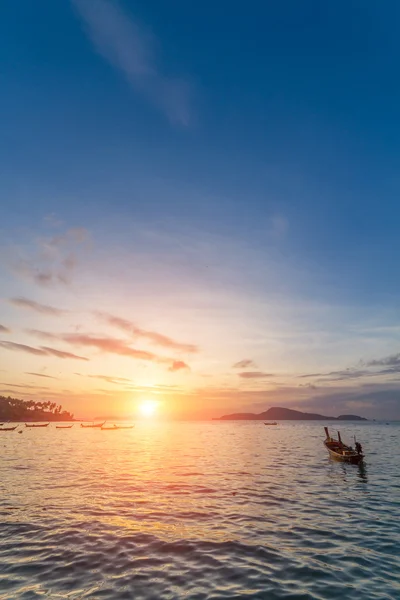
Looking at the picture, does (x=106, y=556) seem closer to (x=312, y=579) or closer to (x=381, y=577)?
(x=312, y=579)

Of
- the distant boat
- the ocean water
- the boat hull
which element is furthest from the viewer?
the distant boat

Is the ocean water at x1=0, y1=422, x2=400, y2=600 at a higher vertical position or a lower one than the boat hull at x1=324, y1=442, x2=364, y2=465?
lower

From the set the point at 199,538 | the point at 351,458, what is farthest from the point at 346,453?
the point at 199,538

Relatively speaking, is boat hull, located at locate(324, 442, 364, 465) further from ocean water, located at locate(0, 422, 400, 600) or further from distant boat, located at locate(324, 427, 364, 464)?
ocean water, located at locate(0, 422, 400, 600)

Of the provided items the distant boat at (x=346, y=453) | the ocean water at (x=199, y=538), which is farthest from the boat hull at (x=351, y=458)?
the ocean water at (x=199, y=538)

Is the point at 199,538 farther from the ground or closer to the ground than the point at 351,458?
closer to the ground

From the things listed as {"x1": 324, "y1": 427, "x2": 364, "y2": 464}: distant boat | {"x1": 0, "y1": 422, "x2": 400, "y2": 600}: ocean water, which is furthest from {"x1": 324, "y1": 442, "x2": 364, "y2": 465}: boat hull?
{"x1": 0, "y1": 422, "x2": 400, "y2": 600}: ocean water

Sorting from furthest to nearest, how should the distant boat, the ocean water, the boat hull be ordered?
the distant boat < the boat hull < the ocean water

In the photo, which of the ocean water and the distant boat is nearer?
the ocean water

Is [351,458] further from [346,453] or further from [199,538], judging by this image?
[199,538]

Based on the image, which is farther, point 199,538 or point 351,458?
point 351,458

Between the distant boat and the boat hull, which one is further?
the distant boat

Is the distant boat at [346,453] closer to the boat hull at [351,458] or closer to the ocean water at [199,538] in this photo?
the boat hull at [351,458]

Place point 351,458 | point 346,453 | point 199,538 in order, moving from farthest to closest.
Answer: point 346,453
point 351,458
point 199,538
